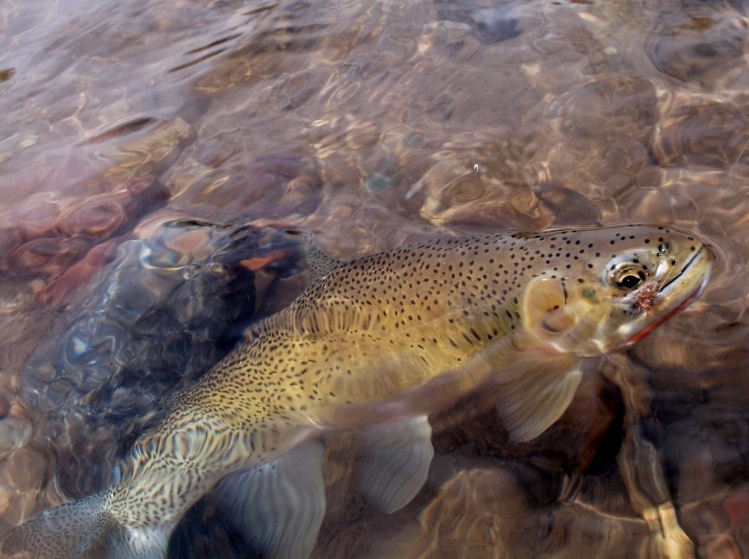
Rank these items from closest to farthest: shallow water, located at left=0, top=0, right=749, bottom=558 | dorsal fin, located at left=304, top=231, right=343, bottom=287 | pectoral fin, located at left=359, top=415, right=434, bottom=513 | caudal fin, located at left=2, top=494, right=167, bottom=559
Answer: shallow water, located at left=0, top=0, right=749, bottom=558
pectoral fin, located at left=359, top=415, right=434, bottom=513
caudal fin, located at left=2, top=494, right=167, bottom=559
dorsal fin, located at left=304, top=231, right=343, bottom=287

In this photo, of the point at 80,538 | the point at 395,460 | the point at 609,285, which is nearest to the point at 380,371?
the point at 395,460

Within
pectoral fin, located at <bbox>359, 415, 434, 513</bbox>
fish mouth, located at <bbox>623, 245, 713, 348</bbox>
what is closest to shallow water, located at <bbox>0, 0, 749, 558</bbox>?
pectoral fin, located at <bbox>359, 415, 434, 513</bbox>

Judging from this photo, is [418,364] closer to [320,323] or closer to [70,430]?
[320,323]

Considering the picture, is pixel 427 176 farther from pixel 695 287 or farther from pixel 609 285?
pixel 695 287

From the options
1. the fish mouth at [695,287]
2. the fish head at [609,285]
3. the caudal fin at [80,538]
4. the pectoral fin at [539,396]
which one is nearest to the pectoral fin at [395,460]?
the pectoral fin at [539,396]

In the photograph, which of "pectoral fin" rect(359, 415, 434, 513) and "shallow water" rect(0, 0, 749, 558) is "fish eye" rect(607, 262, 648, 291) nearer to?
"shallow water" rect(0, 0, 749, 558)

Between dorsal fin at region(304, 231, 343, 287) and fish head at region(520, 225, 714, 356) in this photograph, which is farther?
dorsal fin at region(304, 231, 343, 287)

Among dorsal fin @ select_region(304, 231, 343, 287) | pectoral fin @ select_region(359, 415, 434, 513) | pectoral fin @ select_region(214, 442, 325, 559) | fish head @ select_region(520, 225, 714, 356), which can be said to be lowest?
pectoral fin @ select_region(214, 442, 325, 559)
